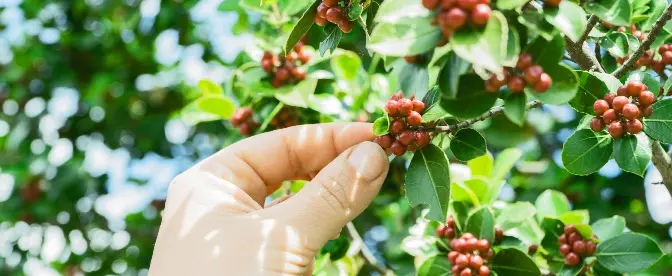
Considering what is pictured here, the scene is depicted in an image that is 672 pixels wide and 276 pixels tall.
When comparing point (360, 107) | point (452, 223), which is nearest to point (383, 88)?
point (360, 107)

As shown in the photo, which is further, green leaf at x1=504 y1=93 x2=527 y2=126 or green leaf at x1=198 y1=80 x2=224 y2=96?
green leaf at x1=198 y1=80 x2=224 y2=96

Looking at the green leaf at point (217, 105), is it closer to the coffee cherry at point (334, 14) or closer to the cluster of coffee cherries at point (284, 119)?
the cluster of coffee cherries at point (284, 119)

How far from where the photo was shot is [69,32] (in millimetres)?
4430

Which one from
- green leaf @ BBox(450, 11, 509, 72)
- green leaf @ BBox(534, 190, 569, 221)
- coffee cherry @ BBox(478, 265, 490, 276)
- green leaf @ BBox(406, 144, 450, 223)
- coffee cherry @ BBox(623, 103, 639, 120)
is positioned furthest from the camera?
green leaf @ BBox(534, 190, 569, 221)

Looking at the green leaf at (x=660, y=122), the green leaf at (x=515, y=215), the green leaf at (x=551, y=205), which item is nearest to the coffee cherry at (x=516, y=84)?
the green leaf at (x=660, y=122)

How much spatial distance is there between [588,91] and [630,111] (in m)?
0.09

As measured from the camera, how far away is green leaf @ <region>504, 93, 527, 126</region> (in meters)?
1.00

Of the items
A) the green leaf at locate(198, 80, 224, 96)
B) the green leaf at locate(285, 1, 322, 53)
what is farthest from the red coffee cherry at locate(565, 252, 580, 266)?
the green leaf at locate(198, 80, 224, 96)

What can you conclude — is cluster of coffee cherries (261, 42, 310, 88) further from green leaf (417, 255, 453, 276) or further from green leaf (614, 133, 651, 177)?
green leaf (614, 133, 651, 177)

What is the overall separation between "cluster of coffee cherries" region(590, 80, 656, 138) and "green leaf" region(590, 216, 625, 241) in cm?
59

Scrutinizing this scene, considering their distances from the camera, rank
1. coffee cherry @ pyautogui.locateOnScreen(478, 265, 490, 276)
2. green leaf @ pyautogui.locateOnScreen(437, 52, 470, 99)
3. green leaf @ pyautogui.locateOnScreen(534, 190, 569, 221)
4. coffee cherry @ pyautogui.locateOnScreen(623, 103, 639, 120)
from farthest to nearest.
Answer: green leaf @ pyautogui.locateOnScreen(534, 190, 569, 221) → coffee cherry @ pyautogui.locateOnScreen(478, 265, 490, 276) → coffee cherry @ pyautogui.locateOnScreen(623, 103, 639, 120) → green leaf @ pyautogui.locateOnScreen(437, 52, 470, 99)

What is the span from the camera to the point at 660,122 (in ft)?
4.28

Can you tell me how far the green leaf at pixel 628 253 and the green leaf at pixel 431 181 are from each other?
0.60 m

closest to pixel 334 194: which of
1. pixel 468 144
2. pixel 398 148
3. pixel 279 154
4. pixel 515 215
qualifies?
pixel 398 148
